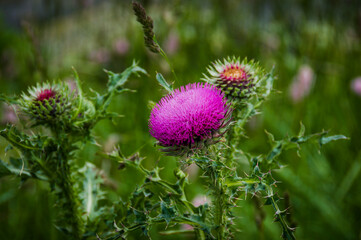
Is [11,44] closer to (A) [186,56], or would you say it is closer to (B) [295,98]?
(A) [186,56]

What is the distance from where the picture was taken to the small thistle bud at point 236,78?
1383 mm

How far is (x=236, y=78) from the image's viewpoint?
138cm

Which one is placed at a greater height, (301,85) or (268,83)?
(301,85)

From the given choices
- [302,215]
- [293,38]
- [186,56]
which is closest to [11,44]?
[186,56]

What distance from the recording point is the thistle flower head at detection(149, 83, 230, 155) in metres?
1.17

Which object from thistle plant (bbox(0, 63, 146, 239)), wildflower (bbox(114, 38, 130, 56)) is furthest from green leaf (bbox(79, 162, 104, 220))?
wildflower (bbox(114, 38, 130, 56))

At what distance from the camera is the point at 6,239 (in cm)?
218

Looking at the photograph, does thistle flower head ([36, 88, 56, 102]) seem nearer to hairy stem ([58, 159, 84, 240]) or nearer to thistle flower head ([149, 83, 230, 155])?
hairy stem ([58, 159, 84, 240])

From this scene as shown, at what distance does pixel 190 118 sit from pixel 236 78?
0.32m

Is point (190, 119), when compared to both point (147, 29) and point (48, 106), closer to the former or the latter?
point (147, 29)

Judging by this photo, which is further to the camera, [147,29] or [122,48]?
[122,48]

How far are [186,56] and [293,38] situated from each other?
75.2 inches

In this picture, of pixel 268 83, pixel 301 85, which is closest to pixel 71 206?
pixel 268 83

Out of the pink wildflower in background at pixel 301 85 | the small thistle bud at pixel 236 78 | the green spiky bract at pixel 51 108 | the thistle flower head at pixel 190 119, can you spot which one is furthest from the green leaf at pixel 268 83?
the pink wildflower in background at pixel 301 85
